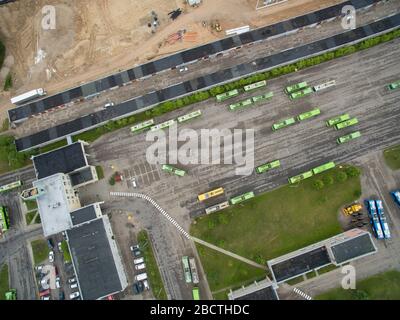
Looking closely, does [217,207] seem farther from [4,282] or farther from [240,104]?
[4,282]

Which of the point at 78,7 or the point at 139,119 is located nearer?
the point at 139,119

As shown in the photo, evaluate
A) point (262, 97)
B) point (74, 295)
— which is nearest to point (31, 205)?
point (74, 295)

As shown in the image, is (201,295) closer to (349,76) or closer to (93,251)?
(93,251)

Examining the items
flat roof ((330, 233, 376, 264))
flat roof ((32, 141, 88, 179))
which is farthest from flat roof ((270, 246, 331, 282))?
flat roof ((32, 141, 88, 179))

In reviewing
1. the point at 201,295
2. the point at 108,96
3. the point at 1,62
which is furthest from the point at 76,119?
the point at 201,295

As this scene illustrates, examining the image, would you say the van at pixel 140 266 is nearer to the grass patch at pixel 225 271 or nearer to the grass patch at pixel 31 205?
the grass patch at pixel 225 271

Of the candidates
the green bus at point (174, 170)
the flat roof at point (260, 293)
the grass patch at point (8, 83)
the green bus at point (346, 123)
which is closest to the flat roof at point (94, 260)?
the green bus at point (174, 170)
